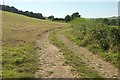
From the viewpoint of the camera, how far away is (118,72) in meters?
11.6

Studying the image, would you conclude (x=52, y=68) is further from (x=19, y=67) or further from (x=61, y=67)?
(x=19, y=67)

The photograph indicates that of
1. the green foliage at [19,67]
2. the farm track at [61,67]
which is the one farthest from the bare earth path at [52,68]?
the green foliage at [19,67]

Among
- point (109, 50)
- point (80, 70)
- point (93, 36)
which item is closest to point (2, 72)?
point (80, 70)

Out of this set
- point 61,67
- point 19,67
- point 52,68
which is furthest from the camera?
point 61,67

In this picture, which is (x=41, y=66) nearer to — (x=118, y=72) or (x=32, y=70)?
(x=32, y=70)

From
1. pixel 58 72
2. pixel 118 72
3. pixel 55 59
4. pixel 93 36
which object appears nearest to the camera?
pixel 58 72

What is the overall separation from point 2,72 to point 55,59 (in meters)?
4.28

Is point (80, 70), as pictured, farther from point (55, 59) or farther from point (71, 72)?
point (55, 59)

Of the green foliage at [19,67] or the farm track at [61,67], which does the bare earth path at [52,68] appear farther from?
the green foliage at [19,67]

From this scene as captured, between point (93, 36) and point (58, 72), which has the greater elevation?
point (93, 36)

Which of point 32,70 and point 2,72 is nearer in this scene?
point 2,72

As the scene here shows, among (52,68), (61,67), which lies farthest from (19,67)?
(61,67)

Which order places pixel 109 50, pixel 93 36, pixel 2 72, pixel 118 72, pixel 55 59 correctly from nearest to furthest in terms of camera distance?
pixel 2 72 < pixel 118 72 < pixel 55 59 < pixel 109 50 < pixel 93 36

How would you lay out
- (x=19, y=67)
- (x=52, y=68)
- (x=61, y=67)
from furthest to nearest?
(x=61, y=67) → (x=52, y=68) → (x=19, y=67)
